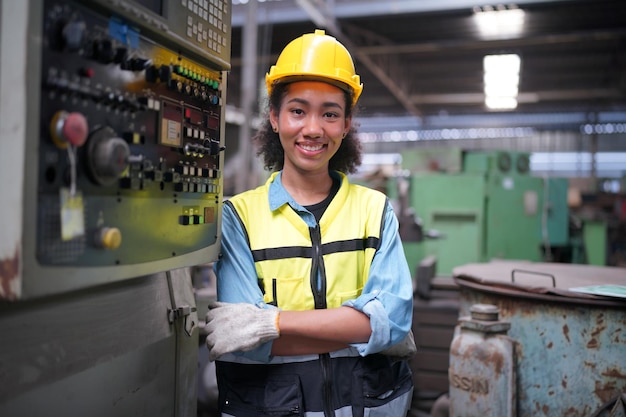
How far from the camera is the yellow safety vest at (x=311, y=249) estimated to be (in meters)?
1.05

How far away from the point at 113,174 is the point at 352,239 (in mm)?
511

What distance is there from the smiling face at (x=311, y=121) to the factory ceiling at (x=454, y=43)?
9.77 ft

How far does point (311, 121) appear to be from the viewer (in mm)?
1085

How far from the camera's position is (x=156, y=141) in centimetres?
82

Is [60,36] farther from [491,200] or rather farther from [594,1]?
Result: [594,1]

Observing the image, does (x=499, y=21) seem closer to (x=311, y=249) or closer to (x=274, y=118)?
(x=274, y=118)

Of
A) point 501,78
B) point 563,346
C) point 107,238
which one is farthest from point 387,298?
point 501,78

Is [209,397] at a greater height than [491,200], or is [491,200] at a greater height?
[491,200]

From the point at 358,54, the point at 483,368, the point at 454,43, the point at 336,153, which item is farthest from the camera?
the point at 358,54

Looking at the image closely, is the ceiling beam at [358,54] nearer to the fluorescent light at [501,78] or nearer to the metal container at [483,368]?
the fluorescent light at [501,78]

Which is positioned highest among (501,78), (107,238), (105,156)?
(501,78)

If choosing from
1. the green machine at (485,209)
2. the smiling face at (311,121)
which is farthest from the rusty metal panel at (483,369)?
the green machine at (485,209)

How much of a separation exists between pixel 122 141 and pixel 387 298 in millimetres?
536

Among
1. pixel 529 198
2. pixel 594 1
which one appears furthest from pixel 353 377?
pixel 594 1
